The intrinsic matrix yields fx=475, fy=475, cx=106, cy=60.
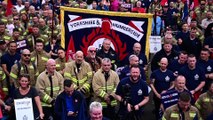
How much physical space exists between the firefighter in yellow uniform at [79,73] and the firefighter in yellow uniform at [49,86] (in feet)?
1.48

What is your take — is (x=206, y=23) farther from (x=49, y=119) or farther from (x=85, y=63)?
(x=49, y=119)

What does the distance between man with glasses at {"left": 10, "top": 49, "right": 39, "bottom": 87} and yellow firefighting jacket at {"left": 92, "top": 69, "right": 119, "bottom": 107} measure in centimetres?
147

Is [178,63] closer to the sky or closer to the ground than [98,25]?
closer to the ground

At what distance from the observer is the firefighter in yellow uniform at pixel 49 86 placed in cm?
975

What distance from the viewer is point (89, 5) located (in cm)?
2095

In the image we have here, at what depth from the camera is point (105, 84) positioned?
10.0 m

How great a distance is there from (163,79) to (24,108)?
3254 mm

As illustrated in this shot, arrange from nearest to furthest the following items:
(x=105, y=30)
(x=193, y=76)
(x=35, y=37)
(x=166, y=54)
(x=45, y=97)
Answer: (x=45, y=97)
(x=193, y=76)
(x=166, y=54)
(x=105, y=30)
(x=35, y=37)

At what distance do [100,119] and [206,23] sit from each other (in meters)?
10.0

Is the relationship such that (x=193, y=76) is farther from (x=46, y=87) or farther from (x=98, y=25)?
(x=46, y=87)

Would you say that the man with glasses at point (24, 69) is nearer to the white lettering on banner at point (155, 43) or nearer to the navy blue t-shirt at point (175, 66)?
the navy blue t-shirt at point (175, 66)

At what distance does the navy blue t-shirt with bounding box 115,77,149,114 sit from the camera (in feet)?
31.7

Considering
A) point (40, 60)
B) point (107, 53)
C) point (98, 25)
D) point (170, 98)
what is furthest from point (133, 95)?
point (98, 25)

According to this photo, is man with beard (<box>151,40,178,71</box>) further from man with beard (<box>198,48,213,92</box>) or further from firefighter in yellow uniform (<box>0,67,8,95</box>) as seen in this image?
firefighter in yellow uniform (<box>0,67,8,95</box>)
